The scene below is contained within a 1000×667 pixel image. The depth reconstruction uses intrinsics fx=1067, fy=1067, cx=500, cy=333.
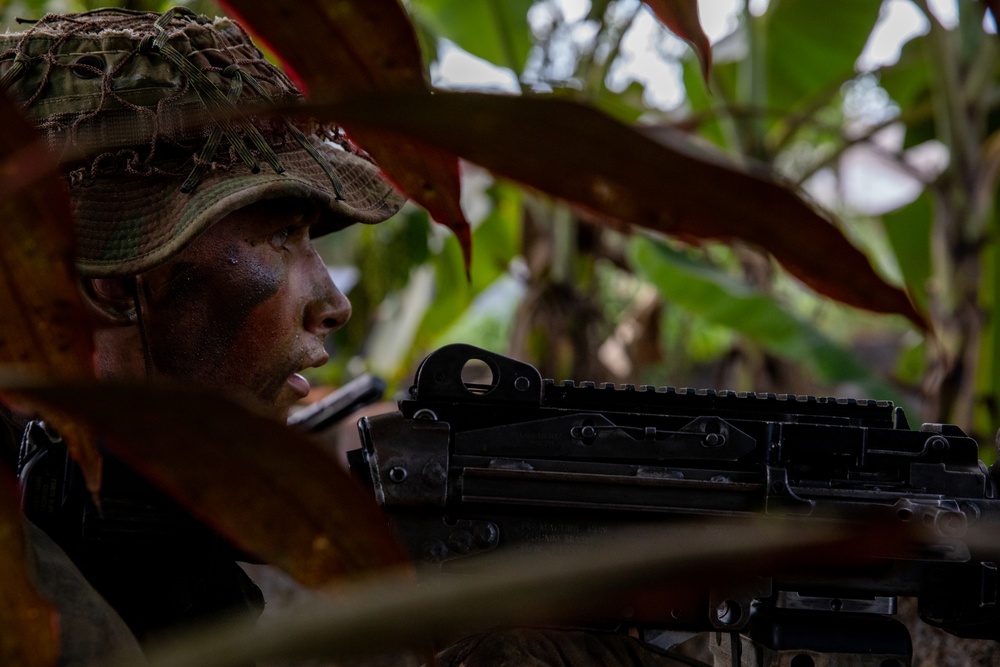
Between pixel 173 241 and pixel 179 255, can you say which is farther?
pixel 179 255

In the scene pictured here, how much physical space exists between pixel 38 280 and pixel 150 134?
26.0 inches

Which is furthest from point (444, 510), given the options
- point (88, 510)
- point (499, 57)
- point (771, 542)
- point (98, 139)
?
point (499, 57)

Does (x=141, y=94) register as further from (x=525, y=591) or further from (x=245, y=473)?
(x=525, y=591)

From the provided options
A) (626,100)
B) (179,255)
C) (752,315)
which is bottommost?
(752,315)

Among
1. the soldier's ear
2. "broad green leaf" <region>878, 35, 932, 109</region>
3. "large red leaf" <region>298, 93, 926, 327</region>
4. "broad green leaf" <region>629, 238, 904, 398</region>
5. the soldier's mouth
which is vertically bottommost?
"broad green leaf" <region>629, 238, 904, 398</region>

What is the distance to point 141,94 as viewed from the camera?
1.25m

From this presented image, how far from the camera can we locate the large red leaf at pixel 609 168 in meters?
0.51

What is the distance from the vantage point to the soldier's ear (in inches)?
50.1

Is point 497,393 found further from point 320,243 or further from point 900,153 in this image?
point 320,243

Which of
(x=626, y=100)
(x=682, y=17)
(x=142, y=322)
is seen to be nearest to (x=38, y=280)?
(x=682, y=17)

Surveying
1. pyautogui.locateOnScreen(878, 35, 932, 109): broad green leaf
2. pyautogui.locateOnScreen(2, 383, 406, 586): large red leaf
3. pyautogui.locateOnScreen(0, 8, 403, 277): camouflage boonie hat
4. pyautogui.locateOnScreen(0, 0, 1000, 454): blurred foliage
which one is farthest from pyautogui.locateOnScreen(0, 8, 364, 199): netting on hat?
pyautogui.locateOnScreen(878, 35, 932, 109): broad green leaf

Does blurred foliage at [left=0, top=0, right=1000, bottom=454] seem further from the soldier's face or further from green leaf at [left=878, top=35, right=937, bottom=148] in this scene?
the soldier's face

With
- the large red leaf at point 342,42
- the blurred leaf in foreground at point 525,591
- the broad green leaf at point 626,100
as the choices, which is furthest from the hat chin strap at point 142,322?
the broad green leaf at point 626,100

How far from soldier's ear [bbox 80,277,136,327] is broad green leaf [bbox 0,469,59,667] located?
29.0 inches
